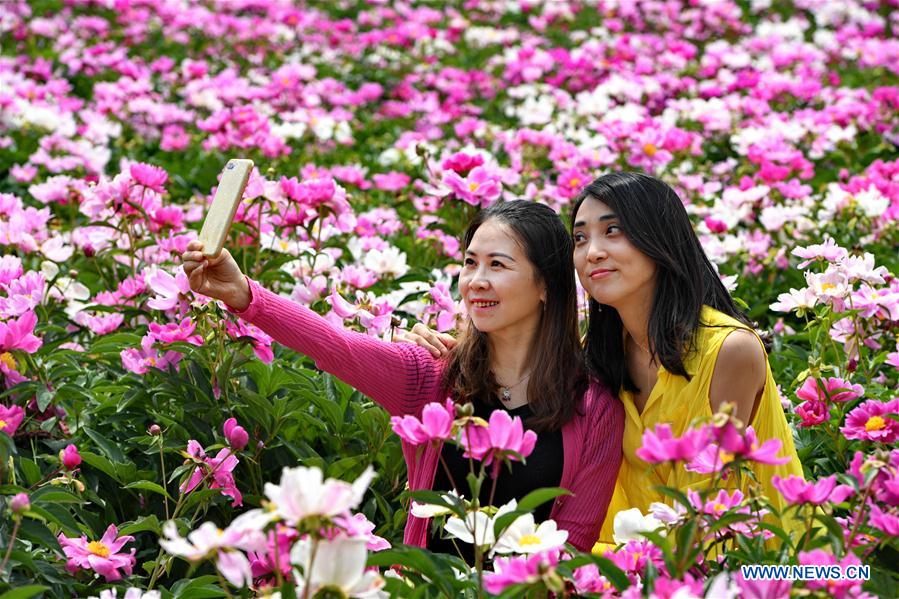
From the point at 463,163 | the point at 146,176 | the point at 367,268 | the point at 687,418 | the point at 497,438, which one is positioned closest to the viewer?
the point at 497,438

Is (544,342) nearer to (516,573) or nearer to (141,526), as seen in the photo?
(141,526)

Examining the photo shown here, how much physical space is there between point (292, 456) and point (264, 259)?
3.33ft

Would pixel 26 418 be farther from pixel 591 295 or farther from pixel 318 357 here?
pixel 591 295

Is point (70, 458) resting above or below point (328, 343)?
below

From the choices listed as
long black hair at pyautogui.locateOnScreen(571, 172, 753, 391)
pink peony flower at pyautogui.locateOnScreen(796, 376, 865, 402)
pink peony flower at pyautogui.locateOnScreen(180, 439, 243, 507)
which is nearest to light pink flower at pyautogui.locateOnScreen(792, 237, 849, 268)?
long black hair at pyautogui.locateOnScreen(571, 172, 753, 391)

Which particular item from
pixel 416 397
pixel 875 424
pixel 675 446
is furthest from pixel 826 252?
pixel 675 446

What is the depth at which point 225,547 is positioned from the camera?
52.4 inches

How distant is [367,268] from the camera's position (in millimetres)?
3389

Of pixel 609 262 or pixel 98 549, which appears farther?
pixel 609 262

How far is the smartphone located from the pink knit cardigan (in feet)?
0.56

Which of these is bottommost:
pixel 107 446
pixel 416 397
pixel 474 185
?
pixel 107 446

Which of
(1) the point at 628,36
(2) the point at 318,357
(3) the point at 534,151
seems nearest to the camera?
(2) the point at 318,357

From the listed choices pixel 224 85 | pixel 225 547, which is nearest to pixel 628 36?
pixel 224 85

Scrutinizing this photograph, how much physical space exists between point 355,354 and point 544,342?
407mm
